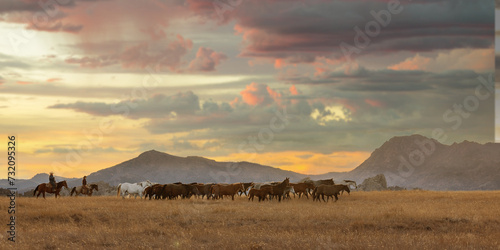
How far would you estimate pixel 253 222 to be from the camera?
90.3 feet

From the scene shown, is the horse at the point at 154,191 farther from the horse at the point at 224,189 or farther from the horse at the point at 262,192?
the horse at the point at 262,192

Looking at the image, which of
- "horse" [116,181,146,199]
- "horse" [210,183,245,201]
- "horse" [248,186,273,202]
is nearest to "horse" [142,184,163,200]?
"horse" [116,181,146,199]

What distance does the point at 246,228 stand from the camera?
25.1m

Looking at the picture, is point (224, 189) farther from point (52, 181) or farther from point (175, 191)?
point (52, 181)

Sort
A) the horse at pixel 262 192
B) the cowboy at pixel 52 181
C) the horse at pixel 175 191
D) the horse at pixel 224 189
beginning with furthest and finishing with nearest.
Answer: the horse at pixel 175 191 → the horse at pixel 224 189 → the cowboy at pixel 52 181 → the horse at pixel 262 192

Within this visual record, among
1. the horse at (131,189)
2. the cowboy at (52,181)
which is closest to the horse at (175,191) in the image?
the horse at (131,189)

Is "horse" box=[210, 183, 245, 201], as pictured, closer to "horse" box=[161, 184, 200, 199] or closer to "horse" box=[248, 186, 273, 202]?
"horse" box=[161, 184, 200, 199]

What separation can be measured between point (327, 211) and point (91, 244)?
14322 mm

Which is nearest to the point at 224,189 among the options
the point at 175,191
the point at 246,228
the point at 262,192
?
the point at 175,191

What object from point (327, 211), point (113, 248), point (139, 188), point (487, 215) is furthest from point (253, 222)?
point (139, 188)

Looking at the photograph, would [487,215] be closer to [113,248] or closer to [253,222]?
[253,222]

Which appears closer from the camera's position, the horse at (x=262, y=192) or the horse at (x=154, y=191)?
the horse at (x=262, y=192)

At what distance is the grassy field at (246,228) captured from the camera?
20.3m

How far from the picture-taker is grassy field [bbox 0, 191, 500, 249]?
20.3 metres
